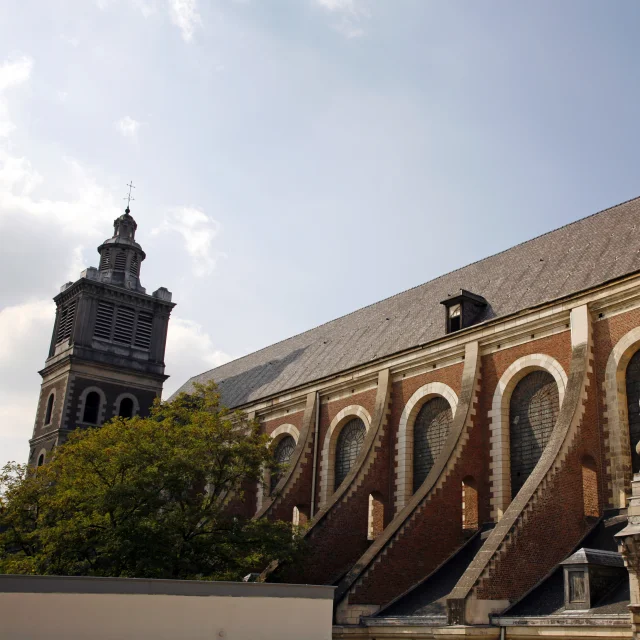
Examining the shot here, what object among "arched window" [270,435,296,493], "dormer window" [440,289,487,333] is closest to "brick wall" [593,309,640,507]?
"dormer window" [440,289,487,333]

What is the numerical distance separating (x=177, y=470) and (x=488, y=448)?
7.88 m

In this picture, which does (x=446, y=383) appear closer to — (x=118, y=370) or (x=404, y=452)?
(x=404, y=452)

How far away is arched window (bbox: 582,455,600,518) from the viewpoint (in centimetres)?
1712

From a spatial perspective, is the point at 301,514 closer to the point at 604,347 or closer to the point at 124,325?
the point at 604,347

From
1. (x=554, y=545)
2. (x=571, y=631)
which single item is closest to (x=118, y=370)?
(x=554, y=545)

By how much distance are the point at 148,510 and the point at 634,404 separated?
11161 mm

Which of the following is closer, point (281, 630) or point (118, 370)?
point (281, 630)

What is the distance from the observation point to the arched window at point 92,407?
35.6 meters

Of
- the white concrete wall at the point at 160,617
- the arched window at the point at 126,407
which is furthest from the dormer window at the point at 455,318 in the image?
the arched window at the point at 126,407

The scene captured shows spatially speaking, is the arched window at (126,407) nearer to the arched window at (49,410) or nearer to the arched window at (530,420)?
the arched window at (49,410)

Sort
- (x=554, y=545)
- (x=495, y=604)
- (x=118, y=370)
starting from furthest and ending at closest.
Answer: (x=118, y=370) → (x=554, y=545) → (x=495, y=604)

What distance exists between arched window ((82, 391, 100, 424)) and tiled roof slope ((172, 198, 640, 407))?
5714 millimetres

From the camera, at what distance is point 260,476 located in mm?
20203

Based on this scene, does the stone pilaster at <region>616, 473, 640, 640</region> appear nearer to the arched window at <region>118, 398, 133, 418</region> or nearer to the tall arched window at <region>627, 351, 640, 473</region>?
the tall arched window at <region>627, 351, 640, 473</region>
